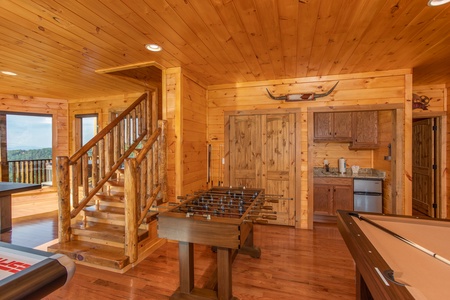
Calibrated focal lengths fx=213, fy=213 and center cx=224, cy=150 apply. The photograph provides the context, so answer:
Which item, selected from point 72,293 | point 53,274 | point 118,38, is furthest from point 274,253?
point 118,38

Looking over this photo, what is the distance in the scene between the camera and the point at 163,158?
10.5ft

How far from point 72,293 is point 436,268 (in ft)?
9.59

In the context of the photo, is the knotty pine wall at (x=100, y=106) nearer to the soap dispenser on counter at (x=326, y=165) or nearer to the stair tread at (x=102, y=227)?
the stair tread at (x=102, y=227)

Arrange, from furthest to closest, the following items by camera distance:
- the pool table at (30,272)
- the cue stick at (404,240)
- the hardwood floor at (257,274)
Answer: the hardwood floor at (257,274)
the cue stick at (404,240)
the pool table at (30,272)

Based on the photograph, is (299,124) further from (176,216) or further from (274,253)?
(176,216)

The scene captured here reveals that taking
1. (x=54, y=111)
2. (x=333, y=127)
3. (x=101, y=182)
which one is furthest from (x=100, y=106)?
(x=333, y=127)

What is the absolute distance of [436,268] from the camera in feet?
3.60

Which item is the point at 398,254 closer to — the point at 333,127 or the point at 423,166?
the point at 333,127

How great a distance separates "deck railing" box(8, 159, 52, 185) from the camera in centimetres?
495

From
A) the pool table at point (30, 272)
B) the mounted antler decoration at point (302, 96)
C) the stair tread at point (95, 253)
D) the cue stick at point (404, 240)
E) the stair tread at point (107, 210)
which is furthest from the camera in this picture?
the mounted antler decoration at point (302, 96)

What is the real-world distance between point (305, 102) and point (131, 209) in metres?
3.21

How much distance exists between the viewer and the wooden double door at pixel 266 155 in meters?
3.86

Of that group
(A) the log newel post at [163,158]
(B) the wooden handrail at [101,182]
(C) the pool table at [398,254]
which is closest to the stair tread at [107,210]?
(B) the wooden handrail at [101,182]

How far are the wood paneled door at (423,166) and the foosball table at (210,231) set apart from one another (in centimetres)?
417
